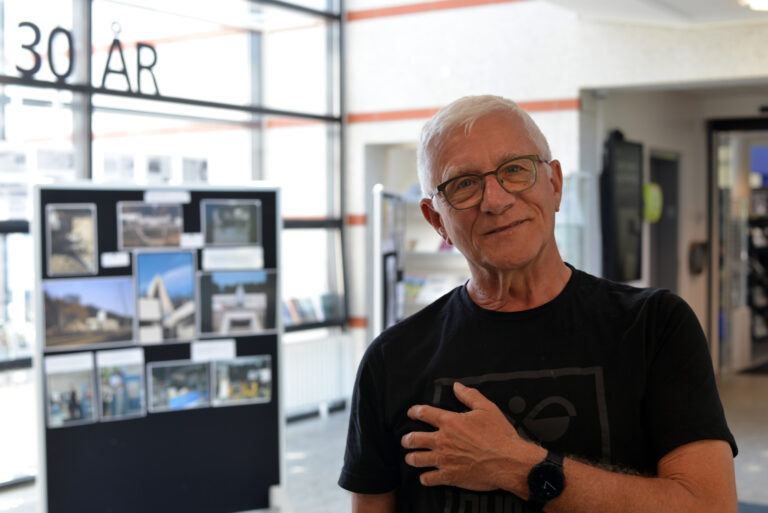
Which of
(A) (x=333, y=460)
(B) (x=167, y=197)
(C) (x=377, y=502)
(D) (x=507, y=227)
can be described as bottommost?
(A) (x=333, y=460)

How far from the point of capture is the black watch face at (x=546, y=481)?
1155mm

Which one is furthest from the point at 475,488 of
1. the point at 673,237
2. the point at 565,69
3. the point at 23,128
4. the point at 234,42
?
the point at 673,237

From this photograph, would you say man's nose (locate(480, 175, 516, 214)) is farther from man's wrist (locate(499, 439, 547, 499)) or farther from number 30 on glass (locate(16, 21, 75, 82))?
number 30 on glass (locate(16, 21, 75, 82))

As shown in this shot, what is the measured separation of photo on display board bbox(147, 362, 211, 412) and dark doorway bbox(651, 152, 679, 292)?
6069 millimetres

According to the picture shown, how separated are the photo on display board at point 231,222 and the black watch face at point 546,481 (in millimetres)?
3163

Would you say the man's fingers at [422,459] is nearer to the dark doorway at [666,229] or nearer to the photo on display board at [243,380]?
the photo on display board at [243,380]

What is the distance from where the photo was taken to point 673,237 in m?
8.95

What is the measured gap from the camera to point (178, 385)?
13.4 feet

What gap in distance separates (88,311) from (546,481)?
3.12 metres

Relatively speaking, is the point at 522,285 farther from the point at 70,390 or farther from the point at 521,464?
the point at 70,390

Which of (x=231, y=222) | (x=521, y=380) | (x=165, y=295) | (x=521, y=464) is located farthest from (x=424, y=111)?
(x=521, y=464)

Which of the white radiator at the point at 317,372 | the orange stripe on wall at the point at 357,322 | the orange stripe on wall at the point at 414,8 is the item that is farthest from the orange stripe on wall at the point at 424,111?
the white radiator at the point at 317,372

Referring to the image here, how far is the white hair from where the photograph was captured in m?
1.33

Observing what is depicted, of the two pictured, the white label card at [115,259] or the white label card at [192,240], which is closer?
the white label card at [115,259]
